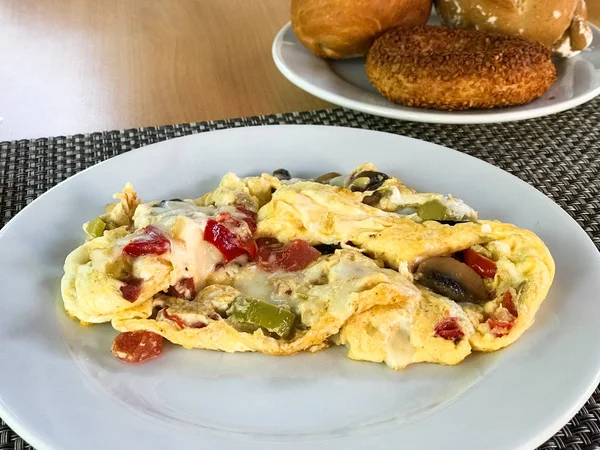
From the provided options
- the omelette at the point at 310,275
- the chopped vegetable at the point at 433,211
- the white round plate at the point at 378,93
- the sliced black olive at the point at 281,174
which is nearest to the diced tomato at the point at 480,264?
the omelette at the point at 310,275

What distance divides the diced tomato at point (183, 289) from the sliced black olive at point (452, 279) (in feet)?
1.40

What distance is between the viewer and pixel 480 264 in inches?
49.1

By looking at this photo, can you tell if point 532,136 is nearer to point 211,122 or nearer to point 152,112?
point 211,122

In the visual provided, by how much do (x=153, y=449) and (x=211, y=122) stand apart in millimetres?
1337

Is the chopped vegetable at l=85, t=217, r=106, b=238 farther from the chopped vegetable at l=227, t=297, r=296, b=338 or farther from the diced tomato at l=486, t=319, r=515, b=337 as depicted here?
the diced tomato at l=486, t=319, r=515, b=337

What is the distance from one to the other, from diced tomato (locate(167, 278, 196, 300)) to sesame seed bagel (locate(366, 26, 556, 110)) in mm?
1072

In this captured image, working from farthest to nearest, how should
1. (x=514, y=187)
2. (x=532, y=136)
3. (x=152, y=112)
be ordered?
1. (x=152, y=112)
2. (x=532, y=136)
3. (x=514, y=187)

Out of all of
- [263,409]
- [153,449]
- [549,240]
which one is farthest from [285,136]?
[153,449]

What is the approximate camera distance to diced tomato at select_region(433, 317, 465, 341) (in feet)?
3.61

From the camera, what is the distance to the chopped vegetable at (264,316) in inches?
44.4

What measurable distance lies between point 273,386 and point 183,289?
0.27 meters

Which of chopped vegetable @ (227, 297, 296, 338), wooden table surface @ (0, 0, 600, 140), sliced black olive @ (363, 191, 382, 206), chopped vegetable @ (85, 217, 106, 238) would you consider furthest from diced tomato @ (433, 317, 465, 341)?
wooden table surface @ (0, 0, 600, 140)

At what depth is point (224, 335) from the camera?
1.11 m

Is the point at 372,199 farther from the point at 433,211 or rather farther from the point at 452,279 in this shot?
the point at 452,279
